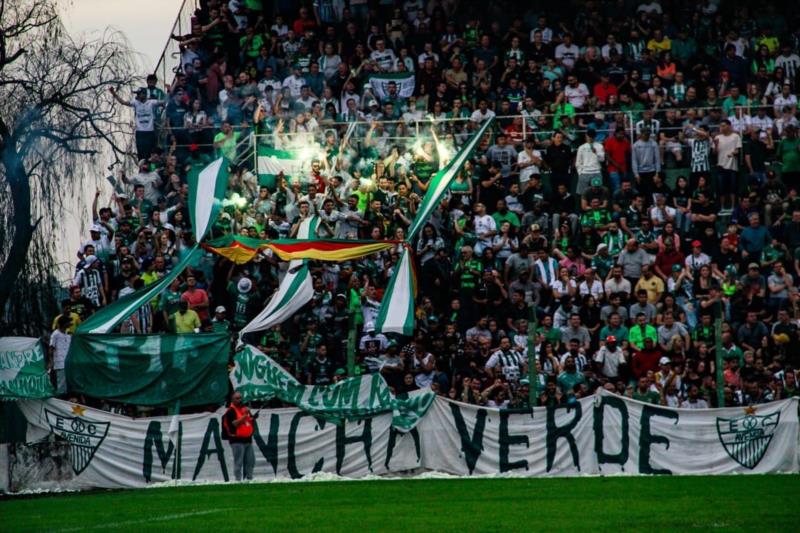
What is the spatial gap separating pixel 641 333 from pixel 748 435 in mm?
2786

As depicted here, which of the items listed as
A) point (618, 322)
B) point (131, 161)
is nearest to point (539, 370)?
point (618, 322)

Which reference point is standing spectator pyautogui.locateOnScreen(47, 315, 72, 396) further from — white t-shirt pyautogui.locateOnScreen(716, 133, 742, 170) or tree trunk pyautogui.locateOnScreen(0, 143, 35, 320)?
white t-shirt pyautogui.locateOnScreen(716, 133, 742, 170)

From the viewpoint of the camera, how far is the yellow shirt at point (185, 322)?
26.0 m

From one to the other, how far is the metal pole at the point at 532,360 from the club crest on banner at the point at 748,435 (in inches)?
110

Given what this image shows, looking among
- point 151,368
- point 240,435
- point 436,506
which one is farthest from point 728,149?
point 436,506

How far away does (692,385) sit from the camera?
78.3ft

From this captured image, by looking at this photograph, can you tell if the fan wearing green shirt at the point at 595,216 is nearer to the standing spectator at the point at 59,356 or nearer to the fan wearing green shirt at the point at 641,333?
the fan wearing green shirt at the point at 641,333

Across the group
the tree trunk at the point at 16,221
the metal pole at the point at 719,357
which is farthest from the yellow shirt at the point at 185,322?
the metal pole at the point at 719,357

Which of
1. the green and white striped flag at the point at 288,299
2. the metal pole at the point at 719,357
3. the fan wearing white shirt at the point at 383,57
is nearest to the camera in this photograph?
the metal pole at the point at 719,357

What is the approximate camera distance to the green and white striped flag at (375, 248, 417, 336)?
24.0 m

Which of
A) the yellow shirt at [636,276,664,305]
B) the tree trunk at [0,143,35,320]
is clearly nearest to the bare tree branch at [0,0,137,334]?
the tree trunk at [0,143,35,320]

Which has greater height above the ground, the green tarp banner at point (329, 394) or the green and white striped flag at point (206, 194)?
the green and white striped flag at point (206, 194)

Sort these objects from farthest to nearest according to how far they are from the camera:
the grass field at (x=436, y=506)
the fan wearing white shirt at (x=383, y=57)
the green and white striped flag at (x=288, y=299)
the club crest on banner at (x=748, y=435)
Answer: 1. the fan wearing white shirt at (x=383, y=57)
2. the green and white striped flag at (x=288, y=299)
3. the club crest on banner at (x=748, y=435)
4. the grass field at (x=436, y=506)

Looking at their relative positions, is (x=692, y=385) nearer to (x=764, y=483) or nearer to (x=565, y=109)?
(x=764, y=483)
